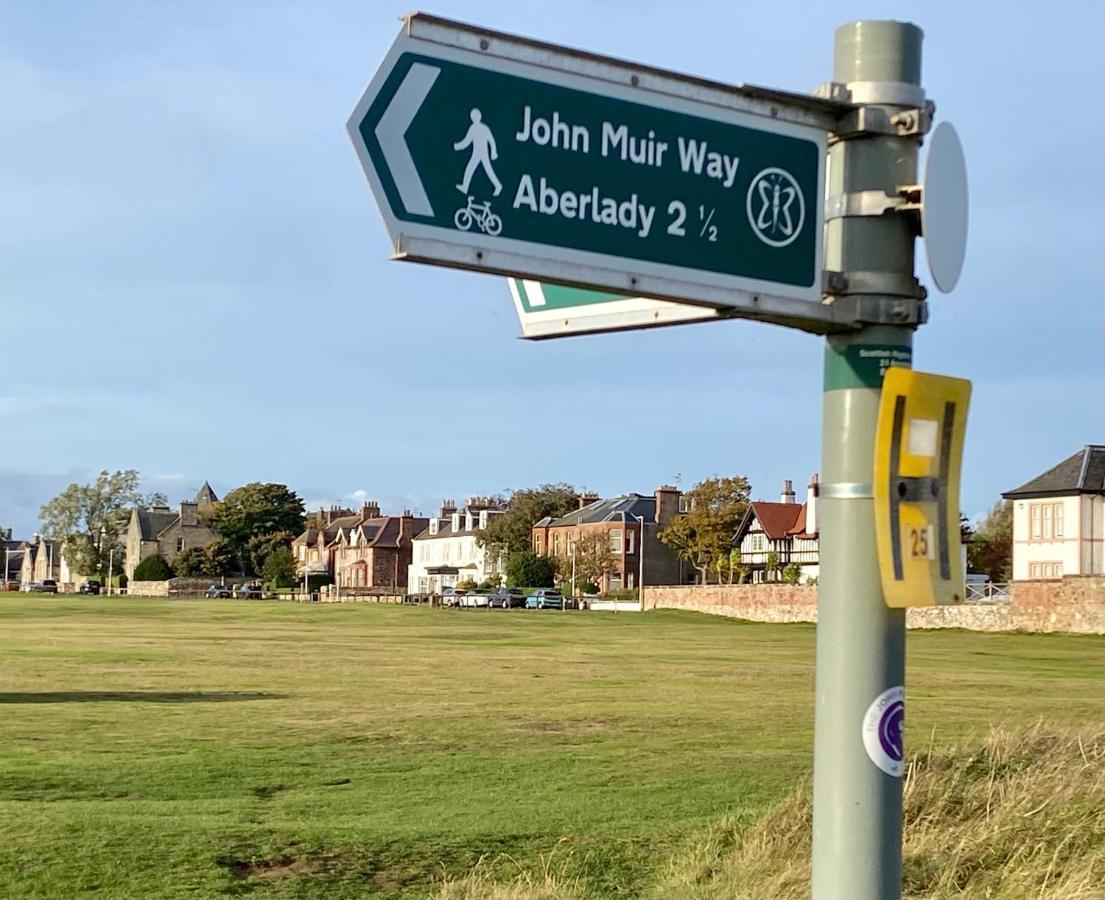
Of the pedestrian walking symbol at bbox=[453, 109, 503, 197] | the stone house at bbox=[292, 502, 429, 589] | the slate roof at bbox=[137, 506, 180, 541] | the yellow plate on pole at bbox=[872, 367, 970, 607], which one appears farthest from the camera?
the slate roof at bbox=[137, 506, 180, 541]

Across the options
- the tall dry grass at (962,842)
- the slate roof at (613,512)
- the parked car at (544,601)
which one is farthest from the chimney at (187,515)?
the tall dry grass at (962,842)

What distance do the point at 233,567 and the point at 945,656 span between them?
360ft

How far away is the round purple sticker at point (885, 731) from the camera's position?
4098mm

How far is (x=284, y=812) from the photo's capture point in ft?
44.5

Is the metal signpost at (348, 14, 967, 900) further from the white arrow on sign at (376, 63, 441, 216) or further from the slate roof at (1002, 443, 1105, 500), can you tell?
the slate roof at (1002, 443, 1105, 500)

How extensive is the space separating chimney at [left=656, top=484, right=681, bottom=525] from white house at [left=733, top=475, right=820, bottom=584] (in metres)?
13.8

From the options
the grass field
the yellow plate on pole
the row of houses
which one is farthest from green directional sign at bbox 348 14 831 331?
the row of houses

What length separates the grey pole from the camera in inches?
161

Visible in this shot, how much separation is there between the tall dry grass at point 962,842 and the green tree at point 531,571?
103349mm

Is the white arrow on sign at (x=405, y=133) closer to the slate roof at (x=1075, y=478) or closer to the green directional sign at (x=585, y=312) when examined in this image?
the green directional sign at (x=585, y=312)

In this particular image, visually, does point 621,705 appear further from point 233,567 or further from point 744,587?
point 233,567

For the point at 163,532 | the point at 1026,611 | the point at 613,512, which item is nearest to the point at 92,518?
the point at 163,532

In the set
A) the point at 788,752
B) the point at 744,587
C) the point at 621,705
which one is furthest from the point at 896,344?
the point at 744,587

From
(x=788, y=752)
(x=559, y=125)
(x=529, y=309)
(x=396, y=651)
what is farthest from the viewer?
(x=396, y=651)
